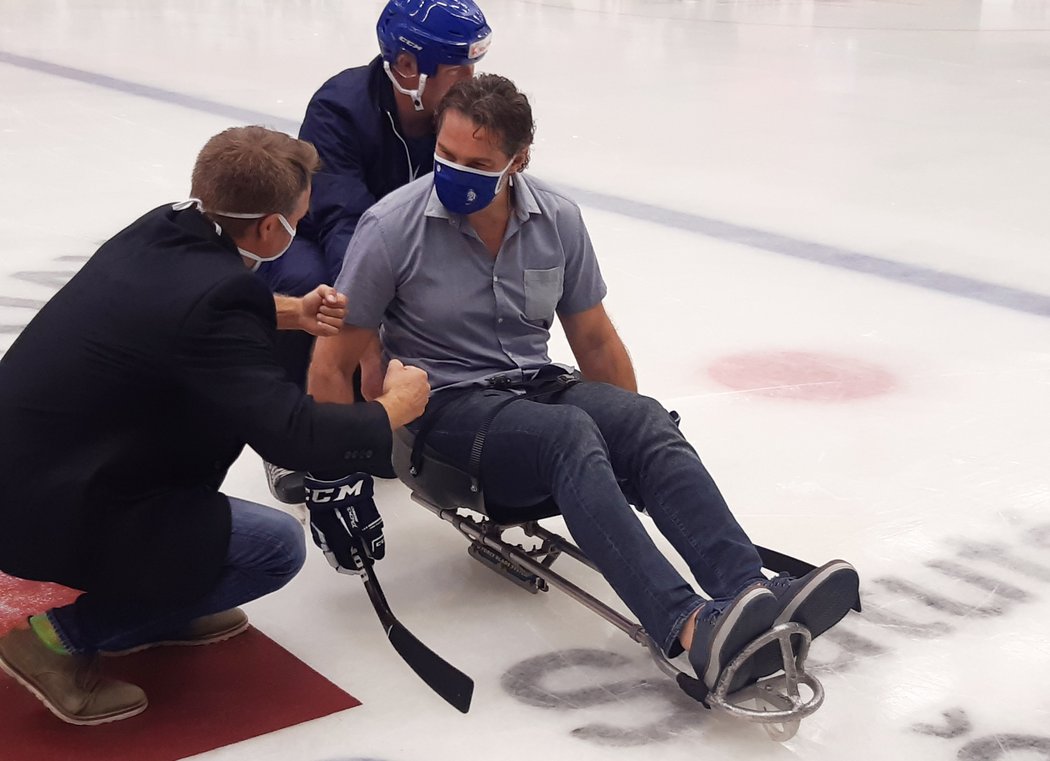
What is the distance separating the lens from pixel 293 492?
10.6 ft

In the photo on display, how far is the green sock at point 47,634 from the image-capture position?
7.68 feet

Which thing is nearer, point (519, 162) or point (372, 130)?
point (519, 162)

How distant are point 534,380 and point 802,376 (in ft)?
4.76

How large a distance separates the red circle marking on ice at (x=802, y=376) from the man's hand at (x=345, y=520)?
1.48m

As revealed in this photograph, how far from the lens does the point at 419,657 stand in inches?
99.9

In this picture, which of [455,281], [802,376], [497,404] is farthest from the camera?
[802,376]

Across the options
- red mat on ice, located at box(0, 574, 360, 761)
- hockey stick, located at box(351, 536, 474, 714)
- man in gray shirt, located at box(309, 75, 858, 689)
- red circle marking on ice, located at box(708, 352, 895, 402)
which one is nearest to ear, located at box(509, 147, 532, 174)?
man in gray shirt, located at box(309, 75, 858, 689)

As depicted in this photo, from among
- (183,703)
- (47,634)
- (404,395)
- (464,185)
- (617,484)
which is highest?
(464,185)

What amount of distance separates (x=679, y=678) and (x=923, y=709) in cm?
42

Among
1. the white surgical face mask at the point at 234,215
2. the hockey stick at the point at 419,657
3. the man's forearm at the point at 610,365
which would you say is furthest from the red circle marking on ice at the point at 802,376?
the white surgical face mask at the point at 234,215

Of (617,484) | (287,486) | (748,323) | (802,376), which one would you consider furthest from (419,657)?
(748,323)

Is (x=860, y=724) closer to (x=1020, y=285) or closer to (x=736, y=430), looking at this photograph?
(x=736, y=430)

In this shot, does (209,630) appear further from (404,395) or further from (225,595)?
(404,395)

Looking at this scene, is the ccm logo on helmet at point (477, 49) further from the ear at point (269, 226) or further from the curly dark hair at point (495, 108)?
the ear at point (269, 226)
